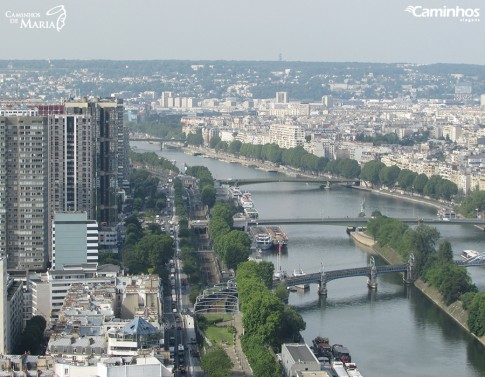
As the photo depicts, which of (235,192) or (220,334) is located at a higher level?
(220,334)

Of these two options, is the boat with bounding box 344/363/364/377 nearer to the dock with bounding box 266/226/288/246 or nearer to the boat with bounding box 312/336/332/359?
the boat with bounding box 312/336/332/359

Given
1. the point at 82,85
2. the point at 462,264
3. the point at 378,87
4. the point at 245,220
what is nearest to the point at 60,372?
the point at 462,264

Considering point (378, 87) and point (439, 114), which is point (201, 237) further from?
point (378, 87)

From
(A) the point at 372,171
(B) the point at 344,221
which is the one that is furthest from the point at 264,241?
(A) the point at 372,171

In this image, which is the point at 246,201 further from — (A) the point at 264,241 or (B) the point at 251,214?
(A) the point at 264,241

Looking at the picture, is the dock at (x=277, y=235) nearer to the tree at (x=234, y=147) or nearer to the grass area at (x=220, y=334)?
the grass area at (x=220, y=334)

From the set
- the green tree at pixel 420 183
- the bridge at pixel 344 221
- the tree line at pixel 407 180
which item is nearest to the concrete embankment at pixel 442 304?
the bridge at pixel 344 221

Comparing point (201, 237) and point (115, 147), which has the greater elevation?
point (115, 147)
